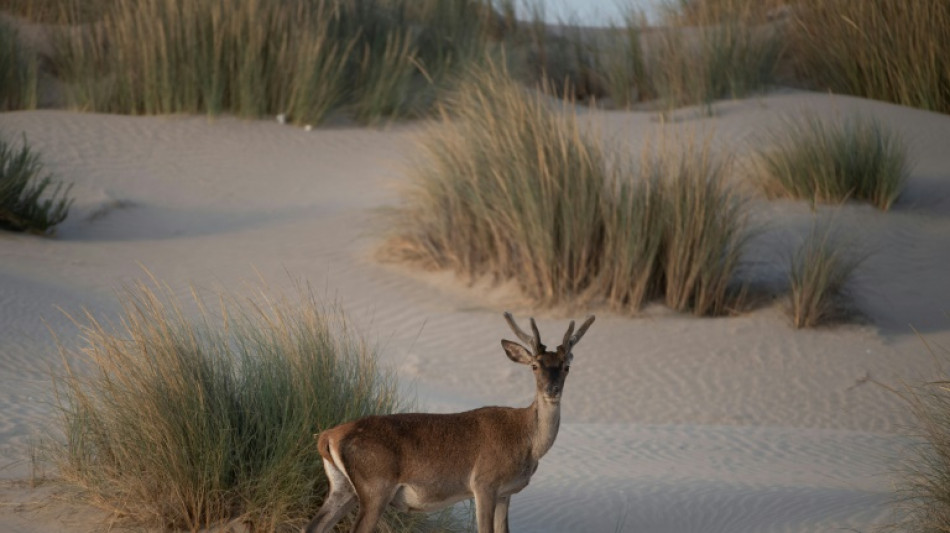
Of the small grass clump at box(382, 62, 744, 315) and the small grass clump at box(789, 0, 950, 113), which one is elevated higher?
the small grass clump at box(789, 0, 950, 113)

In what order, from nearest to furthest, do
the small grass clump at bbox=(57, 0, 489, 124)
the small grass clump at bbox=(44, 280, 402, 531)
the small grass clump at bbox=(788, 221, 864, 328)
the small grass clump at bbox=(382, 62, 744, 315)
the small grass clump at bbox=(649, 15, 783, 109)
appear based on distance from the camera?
the small grass clump at bbox=(44, 280, 402, 531)
the small grass clump at bbox=(788, 221, 864, 328)
the small grass clump at bbox=(382, 62, 744, 315)
the small grass clump at bbox=(57, 0, 489, 124)
the small grass clump at bbox=(649, 15, 783, 109)

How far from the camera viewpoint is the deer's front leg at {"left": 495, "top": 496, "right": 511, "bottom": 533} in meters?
6.05

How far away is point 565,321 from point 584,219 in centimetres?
121

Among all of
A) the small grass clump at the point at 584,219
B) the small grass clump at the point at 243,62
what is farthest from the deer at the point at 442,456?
the small grass clump at the point at 243,62

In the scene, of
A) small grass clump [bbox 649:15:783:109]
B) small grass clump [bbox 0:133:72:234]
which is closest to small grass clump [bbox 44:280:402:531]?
small grass clump [bbox 0:133:72:234]

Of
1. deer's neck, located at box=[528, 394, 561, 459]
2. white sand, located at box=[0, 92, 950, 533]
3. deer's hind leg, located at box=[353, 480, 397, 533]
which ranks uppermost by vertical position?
deer's neck, located at box=[528, 394, 561, 459]

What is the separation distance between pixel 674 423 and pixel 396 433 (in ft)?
18.4

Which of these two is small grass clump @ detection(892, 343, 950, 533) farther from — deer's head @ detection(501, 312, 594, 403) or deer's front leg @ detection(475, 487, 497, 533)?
deer's front leg @ detection(475, 487, 497, 533)

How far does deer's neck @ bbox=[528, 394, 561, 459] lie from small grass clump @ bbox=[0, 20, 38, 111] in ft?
54.9

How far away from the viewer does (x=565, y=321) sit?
12.9 m

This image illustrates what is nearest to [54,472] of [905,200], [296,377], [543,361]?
→ [296,377]

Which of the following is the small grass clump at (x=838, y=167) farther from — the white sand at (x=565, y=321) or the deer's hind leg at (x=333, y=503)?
the deer's hind leg at (x=333, y=503)

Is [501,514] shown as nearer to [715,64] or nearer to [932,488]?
[932,488]

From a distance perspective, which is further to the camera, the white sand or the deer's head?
the white sand
